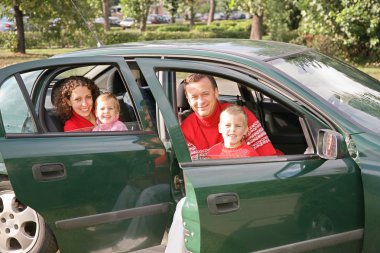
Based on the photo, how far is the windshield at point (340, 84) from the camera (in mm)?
3275

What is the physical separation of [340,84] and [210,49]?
852mm

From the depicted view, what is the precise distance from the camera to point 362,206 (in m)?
3.00

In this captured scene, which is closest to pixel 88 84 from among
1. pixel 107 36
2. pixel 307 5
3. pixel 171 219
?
pixel 171 219

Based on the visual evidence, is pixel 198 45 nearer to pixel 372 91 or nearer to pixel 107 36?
pixel 372 91

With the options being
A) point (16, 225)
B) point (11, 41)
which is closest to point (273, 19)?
point (11, 41)

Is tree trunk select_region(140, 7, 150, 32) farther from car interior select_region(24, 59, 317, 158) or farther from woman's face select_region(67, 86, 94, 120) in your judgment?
woman's face select_region(67, 86, 94, 120)

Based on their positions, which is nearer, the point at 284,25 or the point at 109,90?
the point at 109,90

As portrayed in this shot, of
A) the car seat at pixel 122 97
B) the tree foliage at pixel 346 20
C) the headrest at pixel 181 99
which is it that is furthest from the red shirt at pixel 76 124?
the tree foliage at pixel 346 20

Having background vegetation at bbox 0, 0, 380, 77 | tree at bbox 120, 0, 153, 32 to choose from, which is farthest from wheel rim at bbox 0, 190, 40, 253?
tree at bbox 120, 0, 153, 32

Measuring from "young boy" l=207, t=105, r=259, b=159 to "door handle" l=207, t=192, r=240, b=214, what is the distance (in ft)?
1.70

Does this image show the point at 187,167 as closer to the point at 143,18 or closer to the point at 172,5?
the point at 143,18

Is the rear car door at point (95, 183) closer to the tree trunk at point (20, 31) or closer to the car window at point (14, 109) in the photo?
the car window at point (14, 109)

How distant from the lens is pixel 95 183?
3.48m

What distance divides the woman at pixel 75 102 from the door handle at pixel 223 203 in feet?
4.62
